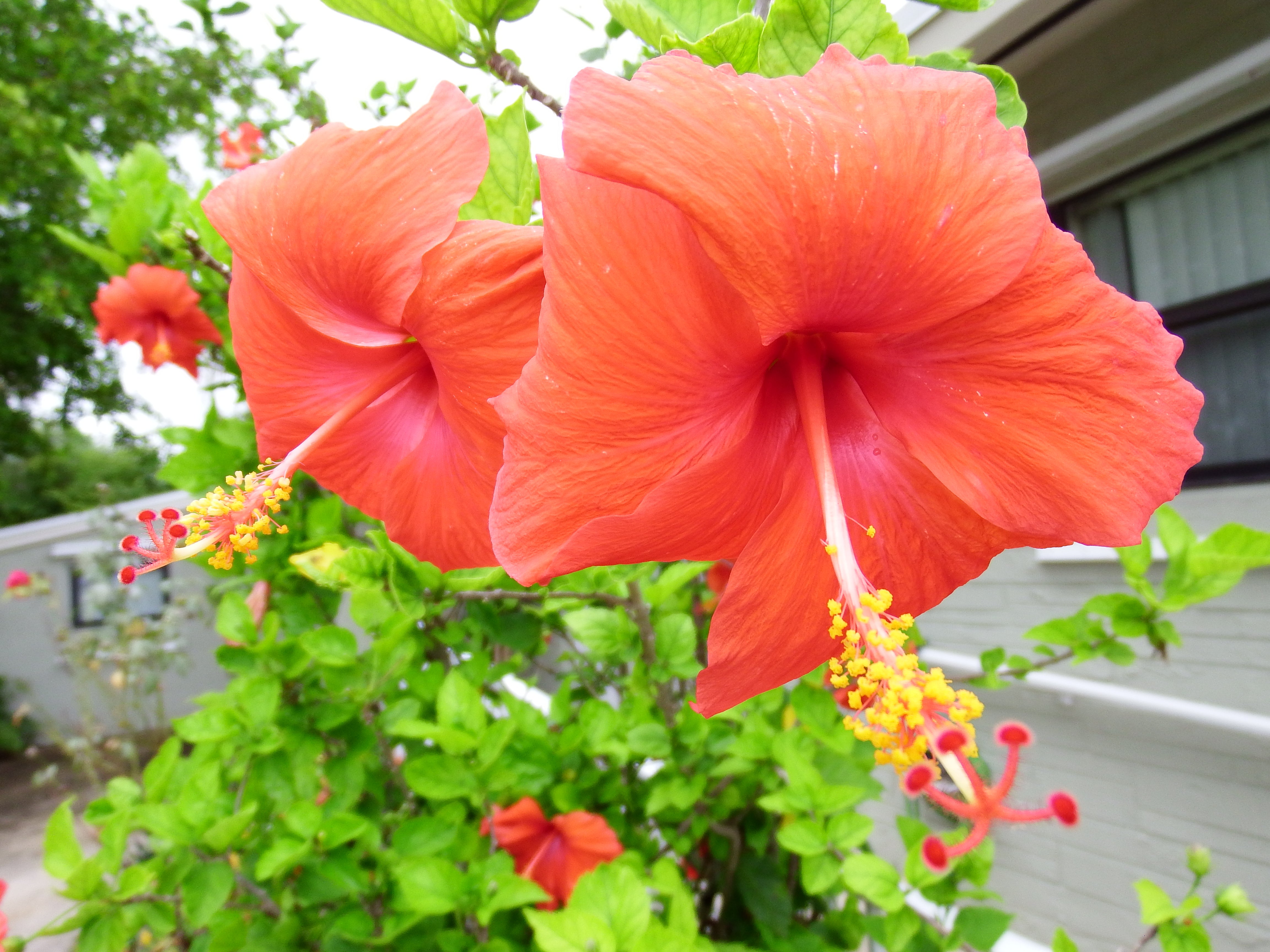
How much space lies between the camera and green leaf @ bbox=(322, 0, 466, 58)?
619 millimetres

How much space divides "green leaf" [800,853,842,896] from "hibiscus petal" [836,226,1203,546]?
816 millimetres

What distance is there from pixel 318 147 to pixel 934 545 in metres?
0.45

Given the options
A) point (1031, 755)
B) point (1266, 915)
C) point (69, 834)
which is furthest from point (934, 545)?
point (1031, 755)

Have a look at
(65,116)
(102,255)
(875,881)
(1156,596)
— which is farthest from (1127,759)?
(65,116)

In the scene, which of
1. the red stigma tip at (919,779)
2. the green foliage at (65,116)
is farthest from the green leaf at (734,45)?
the green foliage at (65,116)

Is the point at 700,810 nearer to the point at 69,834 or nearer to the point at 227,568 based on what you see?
the point at 69,834

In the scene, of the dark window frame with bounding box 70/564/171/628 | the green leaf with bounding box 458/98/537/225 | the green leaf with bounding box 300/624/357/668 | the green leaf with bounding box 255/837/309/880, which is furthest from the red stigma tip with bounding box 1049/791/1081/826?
the dark window frame with bounding box 70/564/171/628

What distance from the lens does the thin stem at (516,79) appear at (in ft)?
2.09

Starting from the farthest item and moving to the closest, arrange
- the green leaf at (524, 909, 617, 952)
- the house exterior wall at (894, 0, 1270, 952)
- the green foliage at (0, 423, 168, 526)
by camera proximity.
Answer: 1. the green foliage at (0, 423, 168, 526)
2. the house exterior wall at (894, 0, 1270, 952)
3. the green leaf at (524, 909, 617, 952)

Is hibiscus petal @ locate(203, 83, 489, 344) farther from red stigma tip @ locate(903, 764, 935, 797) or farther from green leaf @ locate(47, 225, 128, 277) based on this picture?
green leaf @ locate(47, 225, 128, 277)

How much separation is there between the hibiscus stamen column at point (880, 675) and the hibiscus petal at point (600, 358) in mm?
94

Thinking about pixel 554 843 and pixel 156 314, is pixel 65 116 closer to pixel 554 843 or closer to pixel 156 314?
pixel 156 314

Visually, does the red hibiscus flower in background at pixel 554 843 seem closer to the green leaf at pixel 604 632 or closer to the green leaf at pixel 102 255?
the green leaf at pixel 604 632

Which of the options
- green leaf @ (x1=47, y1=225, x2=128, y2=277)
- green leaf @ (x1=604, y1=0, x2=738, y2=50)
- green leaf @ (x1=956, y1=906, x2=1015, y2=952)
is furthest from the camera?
green leaf @ (x1=47, y1=225, x2=128, y2=277)
